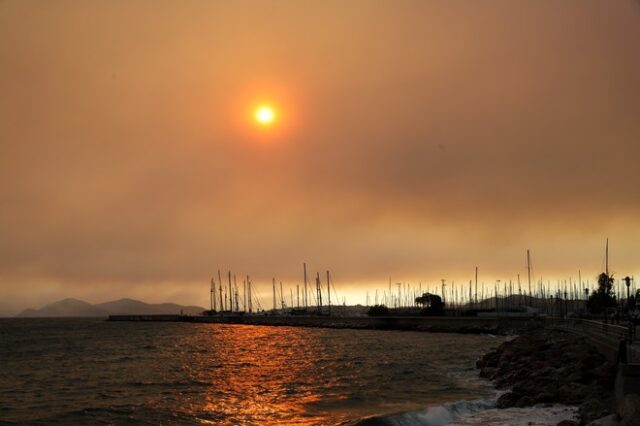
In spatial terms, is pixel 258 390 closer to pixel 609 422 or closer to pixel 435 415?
pixel 435 415

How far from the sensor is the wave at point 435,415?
2559 cm

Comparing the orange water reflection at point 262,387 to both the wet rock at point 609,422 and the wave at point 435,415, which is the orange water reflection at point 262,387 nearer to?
the wave at point 435,415

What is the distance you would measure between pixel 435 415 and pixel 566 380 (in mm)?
6532

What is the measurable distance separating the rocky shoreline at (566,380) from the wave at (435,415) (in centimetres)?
115

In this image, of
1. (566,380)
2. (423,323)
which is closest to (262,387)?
(566,380)

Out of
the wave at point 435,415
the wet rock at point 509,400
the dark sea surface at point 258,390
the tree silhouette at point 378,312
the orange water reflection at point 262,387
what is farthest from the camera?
the tree silhouette at point 378,312

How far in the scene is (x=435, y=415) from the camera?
86.6 ft

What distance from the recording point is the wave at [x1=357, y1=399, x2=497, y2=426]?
2559 centimetres

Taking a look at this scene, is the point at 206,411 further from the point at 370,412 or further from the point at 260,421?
the point at 370,412

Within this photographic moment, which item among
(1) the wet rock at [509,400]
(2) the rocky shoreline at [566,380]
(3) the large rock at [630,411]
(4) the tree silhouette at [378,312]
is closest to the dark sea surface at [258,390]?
(1) the wet rock at [509,400]

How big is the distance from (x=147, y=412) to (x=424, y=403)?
13.4m

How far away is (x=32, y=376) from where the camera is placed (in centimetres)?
4744

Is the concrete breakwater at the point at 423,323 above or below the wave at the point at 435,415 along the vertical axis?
below

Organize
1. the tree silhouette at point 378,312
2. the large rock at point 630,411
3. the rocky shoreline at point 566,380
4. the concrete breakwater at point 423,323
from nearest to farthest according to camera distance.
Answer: the large rock at point 630,411
the rocky shoreline at point 566,380
the concrete breakwater at point 423,323
the tree silhouette at point 378,312
